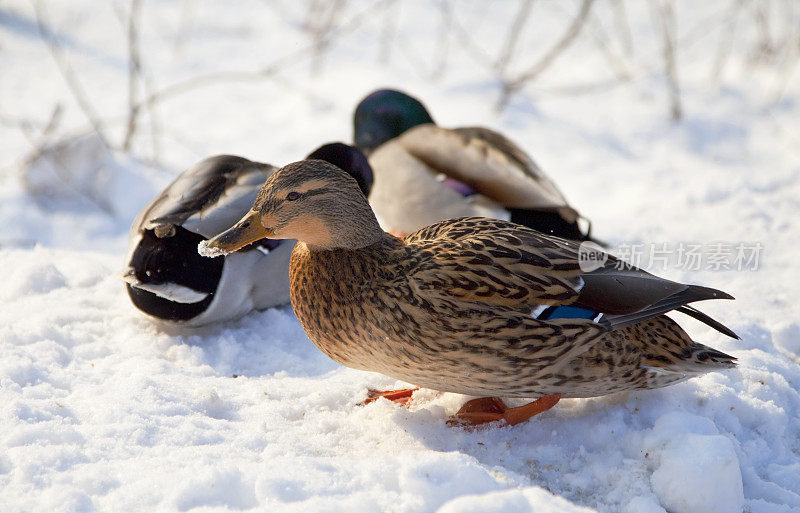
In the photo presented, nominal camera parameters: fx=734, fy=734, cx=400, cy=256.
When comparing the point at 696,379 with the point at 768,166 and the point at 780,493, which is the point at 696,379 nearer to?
the point at 780,493

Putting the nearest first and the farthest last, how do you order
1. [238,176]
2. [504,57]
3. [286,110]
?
[238,176] < [286,110] < [504,57]

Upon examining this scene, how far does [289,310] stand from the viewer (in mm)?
3326

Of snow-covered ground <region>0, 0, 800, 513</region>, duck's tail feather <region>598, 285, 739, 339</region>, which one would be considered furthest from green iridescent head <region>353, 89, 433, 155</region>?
duck's tail feather <region>598, 285, 739, 339</region>

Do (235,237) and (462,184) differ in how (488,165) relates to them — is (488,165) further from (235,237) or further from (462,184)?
(235,237)

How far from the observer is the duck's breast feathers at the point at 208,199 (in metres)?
2.90

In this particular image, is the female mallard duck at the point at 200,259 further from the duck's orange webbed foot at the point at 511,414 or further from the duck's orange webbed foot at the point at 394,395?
the duck's orange webbed foot at the point at 511,414

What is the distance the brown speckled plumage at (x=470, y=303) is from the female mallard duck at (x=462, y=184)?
50.1 inches

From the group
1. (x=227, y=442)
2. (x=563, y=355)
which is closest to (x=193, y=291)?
(x=227, y=442)

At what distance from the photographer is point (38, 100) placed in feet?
17.9

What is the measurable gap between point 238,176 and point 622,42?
5142 mm

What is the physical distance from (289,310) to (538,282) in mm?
1486

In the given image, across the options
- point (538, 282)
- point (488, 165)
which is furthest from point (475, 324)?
point (488, 165)

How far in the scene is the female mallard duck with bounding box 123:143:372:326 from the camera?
2.86m

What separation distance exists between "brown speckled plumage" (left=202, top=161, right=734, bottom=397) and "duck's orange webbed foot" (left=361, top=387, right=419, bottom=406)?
0.76 ft
